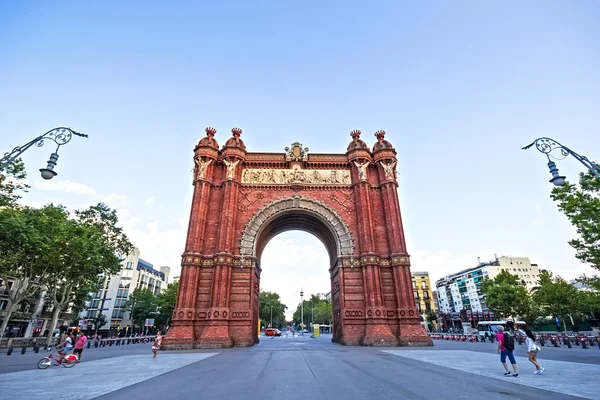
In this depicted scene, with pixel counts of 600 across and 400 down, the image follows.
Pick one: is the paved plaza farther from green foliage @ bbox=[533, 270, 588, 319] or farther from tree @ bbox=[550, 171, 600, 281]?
green foliage @ bbox=[533, 270, 588, 319]

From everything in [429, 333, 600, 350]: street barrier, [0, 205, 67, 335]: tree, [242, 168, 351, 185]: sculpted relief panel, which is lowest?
[429, 333, 600, 350]: street barrier

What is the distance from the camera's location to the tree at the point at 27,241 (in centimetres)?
2011

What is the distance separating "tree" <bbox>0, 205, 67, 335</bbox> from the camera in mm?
20109

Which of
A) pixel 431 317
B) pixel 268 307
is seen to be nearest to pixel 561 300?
pixel 431 317

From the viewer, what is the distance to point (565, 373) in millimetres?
9555

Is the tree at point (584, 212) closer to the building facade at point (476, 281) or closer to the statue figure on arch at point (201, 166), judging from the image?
the statue figure on arch at point (201, 166)

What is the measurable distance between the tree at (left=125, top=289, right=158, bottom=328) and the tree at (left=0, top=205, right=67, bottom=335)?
3166 cm

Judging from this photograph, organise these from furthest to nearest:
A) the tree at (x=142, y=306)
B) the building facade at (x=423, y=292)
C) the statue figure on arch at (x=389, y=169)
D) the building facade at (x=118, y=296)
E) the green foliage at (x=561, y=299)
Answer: the building facade at (x=423, y=292) → the building facade at (x=118, y=296) → the tree at (x=142, y=306) → the green foliage at (x=561, y=299) → the statue figure on arch at (x=389, y=169)

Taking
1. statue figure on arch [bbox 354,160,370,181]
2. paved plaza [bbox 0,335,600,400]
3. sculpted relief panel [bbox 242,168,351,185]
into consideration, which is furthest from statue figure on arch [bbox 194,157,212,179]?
paved plaza [bbox 0,335,600,400]

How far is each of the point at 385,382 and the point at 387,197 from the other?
68.4ft

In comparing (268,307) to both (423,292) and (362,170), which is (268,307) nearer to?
(423,292)

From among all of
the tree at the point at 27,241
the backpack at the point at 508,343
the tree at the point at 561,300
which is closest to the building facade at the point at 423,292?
the tree at the point at 561,300

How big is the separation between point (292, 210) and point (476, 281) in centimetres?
7963

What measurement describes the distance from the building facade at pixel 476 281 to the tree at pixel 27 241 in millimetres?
91072
